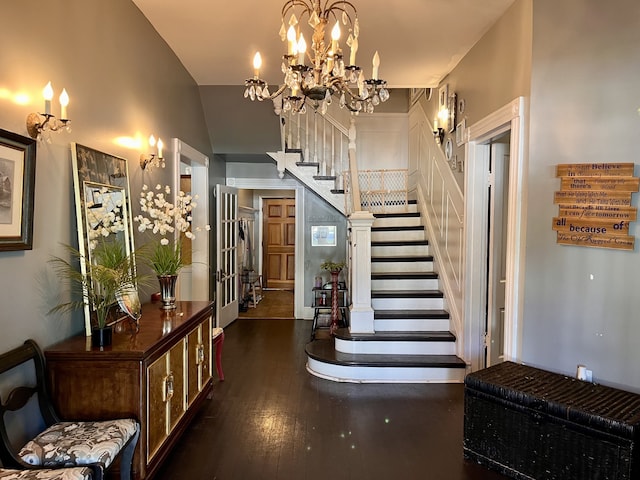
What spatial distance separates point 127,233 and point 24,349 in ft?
3.49

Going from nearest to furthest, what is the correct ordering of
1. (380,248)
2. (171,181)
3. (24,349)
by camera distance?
1. (24,349)
2. (171,181)
3. (380,248)

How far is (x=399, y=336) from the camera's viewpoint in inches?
161

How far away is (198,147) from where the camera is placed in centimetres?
482

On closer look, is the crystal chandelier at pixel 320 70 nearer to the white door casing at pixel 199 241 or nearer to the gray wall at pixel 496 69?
the gray wall at pixel 496 69

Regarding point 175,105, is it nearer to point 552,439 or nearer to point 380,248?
point 380,248

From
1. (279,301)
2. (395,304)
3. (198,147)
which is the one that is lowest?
(279,301)

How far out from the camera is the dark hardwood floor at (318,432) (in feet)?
8.12

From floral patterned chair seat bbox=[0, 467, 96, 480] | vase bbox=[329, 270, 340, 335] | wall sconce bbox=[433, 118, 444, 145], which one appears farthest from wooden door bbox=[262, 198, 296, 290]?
floral patterned chair seat bbox=[0, 467, 96, 480]

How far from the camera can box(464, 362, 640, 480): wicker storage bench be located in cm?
191

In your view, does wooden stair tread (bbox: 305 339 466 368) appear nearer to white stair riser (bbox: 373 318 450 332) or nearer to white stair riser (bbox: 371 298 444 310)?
white stair riser (bbox: 373 318 450 332)

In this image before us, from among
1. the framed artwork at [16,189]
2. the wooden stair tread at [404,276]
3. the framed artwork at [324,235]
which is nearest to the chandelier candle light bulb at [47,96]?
the framed artwork at [16,189]

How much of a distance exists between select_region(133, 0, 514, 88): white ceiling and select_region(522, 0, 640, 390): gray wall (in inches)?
28.2

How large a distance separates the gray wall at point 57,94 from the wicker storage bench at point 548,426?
238 centimetres

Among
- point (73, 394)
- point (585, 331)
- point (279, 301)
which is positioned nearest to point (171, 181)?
point (73, 394)
